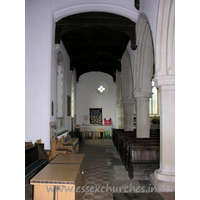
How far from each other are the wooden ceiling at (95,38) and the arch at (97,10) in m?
0.20

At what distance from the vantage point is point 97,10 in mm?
A: 6590

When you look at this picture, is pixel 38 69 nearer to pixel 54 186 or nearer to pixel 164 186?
pixel 54 186

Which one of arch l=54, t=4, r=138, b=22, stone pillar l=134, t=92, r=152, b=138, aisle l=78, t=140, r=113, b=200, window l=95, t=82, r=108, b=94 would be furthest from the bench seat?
window l=95, t=82, r=108, b=94

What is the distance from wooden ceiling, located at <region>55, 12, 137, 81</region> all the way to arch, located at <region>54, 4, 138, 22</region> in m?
0.20

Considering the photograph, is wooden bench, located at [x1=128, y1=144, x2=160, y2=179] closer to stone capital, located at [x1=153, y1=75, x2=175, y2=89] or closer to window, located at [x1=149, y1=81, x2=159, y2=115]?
stone capital, located at [x1=153, y1=75, x2=175, y2=89]

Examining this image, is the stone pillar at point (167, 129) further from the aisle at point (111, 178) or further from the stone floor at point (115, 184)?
the aisle at point (111, 178)

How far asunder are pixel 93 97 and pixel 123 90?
5243 millimetres

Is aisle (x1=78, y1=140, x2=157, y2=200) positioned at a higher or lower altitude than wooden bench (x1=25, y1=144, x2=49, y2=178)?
lower

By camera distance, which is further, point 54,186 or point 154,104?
point 154,104

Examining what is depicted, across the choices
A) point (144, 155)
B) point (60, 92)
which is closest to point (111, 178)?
point (144, 155)

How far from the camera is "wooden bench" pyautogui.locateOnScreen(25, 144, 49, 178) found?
163 inches
